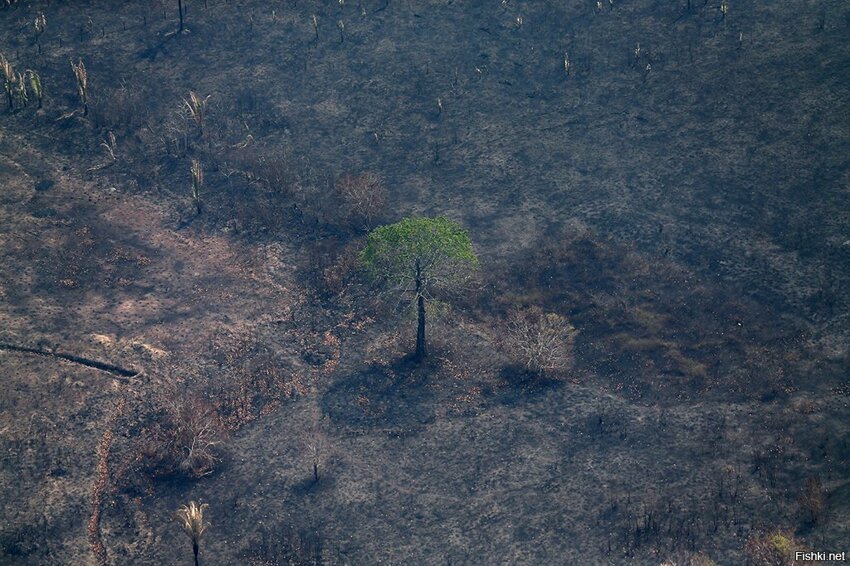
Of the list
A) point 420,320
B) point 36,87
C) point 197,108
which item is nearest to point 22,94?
point 36,87

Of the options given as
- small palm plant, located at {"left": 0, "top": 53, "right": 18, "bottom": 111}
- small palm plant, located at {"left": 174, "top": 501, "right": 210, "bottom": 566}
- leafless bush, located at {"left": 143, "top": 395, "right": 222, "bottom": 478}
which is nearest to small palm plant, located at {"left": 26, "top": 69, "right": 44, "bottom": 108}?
small palm plant, located at {"left": 0, "top": 53, "right": 18, "bottom": 111}

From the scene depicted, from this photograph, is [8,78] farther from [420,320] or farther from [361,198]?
[420,320]

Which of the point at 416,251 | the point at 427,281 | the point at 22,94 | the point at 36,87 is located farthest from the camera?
the point at 22,94

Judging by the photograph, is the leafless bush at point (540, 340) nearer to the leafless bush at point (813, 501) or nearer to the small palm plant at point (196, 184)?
the leafless bush at point (813, 501)

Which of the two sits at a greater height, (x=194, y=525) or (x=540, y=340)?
(x=540, y=340)

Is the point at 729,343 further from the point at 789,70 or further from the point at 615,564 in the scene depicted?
the point at 789,70

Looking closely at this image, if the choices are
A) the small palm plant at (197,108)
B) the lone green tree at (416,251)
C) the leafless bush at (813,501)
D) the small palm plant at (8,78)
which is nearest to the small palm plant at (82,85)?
the small palm plant at (8,78)

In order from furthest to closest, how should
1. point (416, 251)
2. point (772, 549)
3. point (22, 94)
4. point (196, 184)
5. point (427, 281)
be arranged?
point (22, 94)
point (196, 184)
point (427, 281)
point (416, 251)
point (772, 549)
